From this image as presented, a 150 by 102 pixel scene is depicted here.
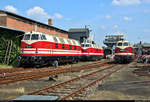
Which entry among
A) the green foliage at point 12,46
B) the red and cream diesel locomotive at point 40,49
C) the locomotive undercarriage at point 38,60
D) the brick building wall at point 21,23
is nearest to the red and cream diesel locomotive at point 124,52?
the red and cream diesel locomotive at point 40,49

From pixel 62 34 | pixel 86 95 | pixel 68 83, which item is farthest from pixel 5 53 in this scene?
pixel 62 34

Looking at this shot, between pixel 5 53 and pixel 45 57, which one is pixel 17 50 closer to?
pixel 5 53

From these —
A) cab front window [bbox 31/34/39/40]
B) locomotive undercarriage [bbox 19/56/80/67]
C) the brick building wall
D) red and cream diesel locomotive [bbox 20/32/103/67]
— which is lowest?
locomotive undercarriage [bbox 19/56/80/67]

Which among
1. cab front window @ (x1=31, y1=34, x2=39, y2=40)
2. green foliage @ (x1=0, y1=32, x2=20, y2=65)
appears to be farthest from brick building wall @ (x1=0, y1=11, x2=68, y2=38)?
cab front window @ (x1=31, y1=34, x2=39, y2=40)

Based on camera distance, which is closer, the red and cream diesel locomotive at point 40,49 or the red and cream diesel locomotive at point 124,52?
the red and cream diesel locomotive at point 40,49

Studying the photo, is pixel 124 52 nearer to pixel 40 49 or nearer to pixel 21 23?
pixel 40 49

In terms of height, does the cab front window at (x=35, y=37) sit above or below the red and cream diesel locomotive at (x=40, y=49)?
above

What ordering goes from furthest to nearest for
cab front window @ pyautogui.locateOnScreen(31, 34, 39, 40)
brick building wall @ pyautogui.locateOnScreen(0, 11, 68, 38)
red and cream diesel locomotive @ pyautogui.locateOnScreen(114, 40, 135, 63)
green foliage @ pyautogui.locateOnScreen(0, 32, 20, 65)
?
1. brick building wall @ pyautogui.locateOnScreen(0, 11, 68, 38)
2. red and cream diesel locomotive @ pyautogui.locateOnScreen(114, 40, 135, 63)
3. green foliage @ pyautogui.locateOnScreen(0, 32, 20, 65)
4. cab front window @ pyautogui.locateOnScreen(31, 34, 39, 40)

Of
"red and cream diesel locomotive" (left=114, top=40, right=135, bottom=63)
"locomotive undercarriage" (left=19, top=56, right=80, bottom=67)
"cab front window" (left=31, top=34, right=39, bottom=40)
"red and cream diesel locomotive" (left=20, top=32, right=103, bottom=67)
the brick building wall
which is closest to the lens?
"locomotive undercarriage" (left=19, top=56, right=80, bottom=67)

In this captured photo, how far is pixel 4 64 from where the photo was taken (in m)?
20.1

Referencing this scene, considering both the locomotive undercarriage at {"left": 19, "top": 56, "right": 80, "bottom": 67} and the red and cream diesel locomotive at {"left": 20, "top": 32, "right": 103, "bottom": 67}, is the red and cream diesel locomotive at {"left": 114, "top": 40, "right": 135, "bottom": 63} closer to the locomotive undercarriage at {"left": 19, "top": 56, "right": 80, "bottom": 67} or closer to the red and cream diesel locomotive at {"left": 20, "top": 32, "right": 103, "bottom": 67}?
the red and cream diesel locomotive at {"left": 20, "top": 32, "right": 103, "bottom": 67}

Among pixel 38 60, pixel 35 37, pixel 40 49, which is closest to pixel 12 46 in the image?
pixel 35 37

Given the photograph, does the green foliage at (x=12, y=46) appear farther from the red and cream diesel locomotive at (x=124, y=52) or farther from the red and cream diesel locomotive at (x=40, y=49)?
the red and cream diesel locomotive at (x=124, y=52)

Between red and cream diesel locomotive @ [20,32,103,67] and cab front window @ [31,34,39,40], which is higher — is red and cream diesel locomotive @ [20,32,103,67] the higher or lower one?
the lower one
